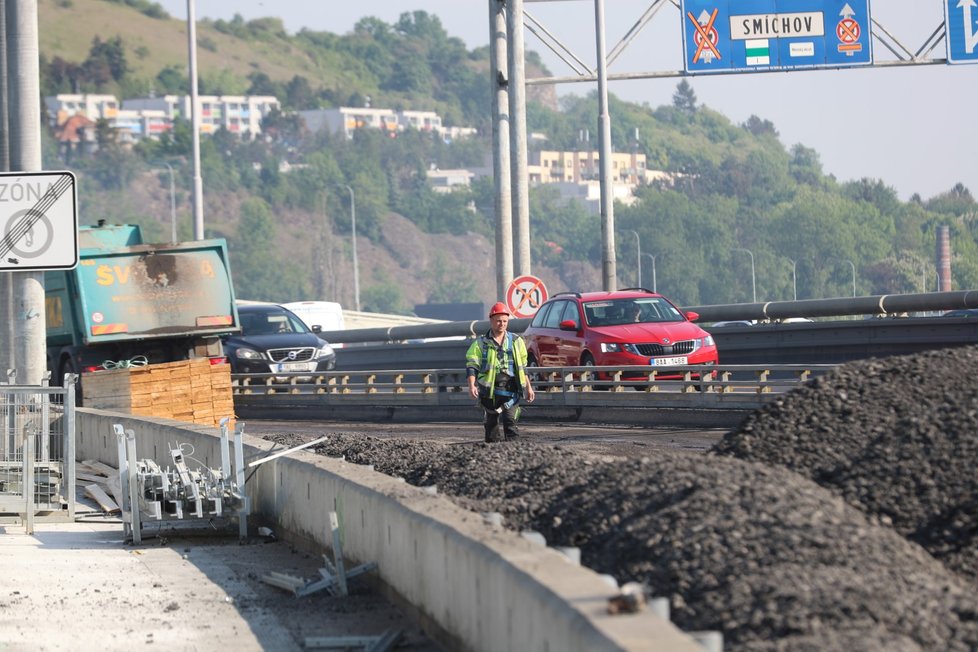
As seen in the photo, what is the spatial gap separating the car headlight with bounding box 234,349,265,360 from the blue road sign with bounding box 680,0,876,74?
9969mm

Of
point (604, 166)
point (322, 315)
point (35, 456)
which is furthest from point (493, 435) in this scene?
point (322, 315)

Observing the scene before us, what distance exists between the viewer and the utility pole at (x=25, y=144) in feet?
53.2

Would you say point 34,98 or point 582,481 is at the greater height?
point 34,98

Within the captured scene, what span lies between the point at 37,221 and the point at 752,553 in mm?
9309

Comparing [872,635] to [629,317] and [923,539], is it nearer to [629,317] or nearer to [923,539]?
[923,539]

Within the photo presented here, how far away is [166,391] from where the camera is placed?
2380cm

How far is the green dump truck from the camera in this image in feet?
88.5

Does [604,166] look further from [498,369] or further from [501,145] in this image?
[498,369]

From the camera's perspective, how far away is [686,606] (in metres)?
6.88

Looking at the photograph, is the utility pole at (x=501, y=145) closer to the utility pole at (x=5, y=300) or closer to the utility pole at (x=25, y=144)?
the utility pole at (x=5, y=300)

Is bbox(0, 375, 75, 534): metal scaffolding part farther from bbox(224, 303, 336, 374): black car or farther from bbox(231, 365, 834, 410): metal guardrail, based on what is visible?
bbox(224, 303, 336, 374): black car

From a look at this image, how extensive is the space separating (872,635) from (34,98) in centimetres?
1263

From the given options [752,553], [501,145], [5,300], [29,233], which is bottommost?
[752,553]

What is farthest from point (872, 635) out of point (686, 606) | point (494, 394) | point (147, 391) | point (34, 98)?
point (147, 391)
